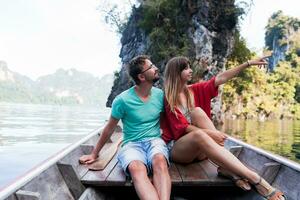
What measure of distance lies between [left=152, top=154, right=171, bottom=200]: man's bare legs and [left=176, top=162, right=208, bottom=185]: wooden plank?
227 mm

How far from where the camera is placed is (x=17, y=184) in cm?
233

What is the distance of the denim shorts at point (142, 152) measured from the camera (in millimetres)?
3104

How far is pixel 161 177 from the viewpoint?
2879 millimetres

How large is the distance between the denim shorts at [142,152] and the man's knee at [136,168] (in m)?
0.04

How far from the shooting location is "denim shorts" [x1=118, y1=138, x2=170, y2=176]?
10.2 ft

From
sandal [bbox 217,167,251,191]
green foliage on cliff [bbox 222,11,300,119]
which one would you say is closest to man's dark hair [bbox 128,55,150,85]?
sandal [bbox 217,167,251,191]

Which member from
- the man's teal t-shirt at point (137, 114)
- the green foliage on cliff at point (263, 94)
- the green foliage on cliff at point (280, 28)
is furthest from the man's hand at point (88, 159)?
the green foliage on cliff at point (280, 28)

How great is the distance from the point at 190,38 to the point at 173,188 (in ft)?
62.9

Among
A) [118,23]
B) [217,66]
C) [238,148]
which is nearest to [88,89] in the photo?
[118,23]

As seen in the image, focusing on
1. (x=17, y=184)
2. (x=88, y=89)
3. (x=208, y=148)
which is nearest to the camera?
→ (x=17, y=184)

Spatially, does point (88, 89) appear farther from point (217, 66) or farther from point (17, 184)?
point (17, 184)

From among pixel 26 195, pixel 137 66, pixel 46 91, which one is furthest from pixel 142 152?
pixel 46 91

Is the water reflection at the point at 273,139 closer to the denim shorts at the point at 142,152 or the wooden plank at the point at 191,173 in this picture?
the wooden plank at the point at 191,173

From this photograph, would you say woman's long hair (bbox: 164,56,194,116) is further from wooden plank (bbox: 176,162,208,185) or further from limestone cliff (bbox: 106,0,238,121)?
limestone cliff (bbox: 106,0,238,121)
